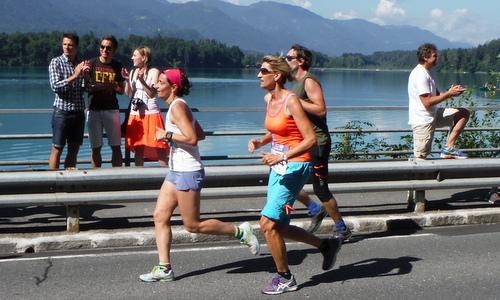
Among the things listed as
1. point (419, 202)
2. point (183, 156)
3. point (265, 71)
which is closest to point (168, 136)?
point (183, 156)

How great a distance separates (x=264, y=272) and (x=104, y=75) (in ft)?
10.7

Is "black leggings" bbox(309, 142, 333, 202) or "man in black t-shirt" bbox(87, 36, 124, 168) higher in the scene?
"man in black t-shirt" bbox(87, 36, 124, 168)

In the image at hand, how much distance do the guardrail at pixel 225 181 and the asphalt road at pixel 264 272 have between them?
0.53 metres

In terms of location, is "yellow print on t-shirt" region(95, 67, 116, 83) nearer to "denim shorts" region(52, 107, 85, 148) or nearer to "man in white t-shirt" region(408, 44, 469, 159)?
"denim shorts" region(52, 107, 85, 148)

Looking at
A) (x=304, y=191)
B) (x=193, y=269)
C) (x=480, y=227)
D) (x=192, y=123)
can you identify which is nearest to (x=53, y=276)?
(x=193, y=269)

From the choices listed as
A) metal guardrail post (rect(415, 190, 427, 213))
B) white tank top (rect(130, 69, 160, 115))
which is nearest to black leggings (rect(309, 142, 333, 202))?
metal guardrail post (rect(415, 190, 427, 213))

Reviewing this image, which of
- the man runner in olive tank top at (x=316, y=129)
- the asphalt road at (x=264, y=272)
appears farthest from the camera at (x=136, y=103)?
the man runner in olive tank top at (x=316, y=129)

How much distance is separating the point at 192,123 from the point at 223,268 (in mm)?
1293

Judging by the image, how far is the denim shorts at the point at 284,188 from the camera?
5.14 metres

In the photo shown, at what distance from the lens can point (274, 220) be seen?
5160 millimetres

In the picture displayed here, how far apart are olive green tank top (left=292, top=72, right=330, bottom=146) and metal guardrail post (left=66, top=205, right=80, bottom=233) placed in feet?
7.49

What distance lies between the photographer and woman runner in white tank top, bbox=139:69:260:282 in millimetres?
5352

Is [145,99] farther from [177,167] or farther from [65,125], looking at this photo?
[177,167]

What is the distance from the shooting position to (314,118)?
6.36 m
